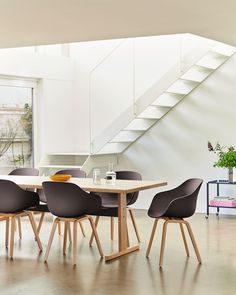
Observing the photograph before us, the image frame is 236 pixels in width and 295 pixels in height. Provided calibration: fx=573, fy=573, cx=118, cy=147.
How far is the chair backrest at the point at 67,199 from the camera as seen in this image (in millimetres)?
5668

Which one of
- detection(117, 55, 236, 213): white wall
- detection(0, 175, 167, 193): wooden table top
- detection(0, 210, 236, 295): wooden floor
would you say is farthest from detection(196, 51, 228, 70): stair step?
detection(0, 175, 167, 193): wooden table top

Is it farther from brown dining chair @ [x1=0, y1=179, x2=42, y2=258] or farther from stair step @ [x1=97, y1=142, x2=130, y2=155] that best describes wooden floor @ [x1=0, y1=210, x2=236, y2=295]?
stair step @ [x1=97, y1=142, x2=130, y2=155]

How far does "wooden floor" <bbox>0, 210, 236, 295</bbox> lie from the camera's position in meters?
4.77

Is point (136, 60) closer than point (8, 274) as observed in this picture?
No

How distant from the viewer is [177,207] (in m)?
5.64

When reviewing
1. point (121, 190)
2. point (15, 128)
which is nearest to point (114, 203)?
point (121, 190)

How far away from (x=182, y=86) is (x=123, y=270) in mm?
4335

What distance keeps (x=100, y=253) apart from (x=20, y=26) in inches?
101

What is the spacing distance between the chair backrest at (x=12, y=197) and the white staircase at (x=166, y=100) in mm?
2979

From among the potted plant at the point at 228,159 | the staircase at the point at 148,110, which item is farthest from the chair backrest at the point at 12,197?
the potted plant at the point at 228,159

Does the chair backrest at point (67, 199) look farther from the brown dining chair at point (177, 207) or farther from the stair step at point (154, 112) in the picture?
the stair step at point (154, 112)

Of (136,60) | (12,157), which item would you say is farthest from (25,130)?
(136,60)

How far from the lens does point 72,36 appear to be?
6.77m

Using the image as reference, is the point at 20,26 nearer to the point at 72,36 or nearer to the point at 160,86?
the point at 72,36
